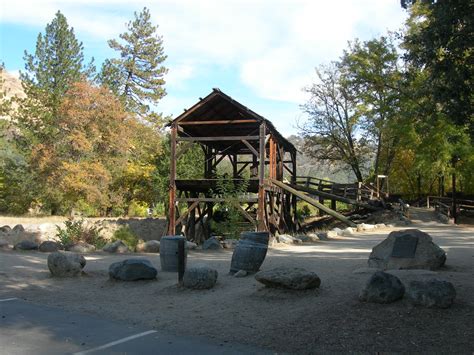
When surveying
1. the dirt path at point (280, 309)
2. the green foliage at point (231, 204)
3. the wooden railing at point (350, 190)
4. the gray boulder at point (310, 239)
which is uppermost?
the wooden railing at point (350, 190)

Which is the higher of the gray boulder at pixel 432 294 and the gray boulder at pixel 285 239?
the gray boulder at pixel 285 239

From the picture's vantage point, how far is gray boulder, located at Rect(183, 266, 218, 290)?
8930mm

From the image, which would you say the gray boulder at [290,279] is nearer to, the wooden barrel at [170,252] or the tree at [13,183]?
the wooden barrel at [170,252]

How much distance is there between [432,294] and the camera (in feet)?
21.6

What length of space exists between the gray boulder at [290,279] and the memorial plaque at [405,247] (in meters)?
2.41

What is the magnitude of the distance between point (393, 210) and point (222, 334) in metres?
27.1

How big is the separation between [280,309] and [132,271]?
401 centimetres

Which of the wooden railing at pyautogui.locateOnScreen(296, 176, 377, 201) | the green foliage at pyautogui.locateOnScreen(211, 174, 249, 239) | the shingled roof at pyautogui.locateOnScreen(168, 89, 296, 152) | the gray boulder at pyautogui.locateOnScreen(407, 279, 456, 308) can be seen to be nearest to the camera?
the gray boulder at pyautogui.locateOnScreen(407, 279, 456, 308)

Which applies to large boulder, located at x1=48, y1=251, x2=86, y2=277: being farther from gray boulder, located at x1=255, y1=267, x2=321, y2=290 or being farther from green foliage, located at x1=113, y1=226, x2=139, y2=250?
green foliage, located at x1=113, y1=226, x2=139, y2=250

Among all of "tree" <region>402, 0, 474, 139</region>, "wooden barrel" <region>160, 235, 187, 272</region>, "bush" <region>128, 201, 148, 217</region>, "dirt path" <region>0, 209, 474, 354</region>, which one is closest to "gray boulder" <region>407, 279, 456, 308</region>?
"dirt path" <region>0, 209, 474, 354</region>

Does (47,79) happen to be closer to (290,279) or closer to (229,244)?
(229,244)

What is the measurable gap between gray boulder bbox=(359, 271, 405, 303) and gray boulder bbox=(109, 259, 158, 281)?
4.83 m

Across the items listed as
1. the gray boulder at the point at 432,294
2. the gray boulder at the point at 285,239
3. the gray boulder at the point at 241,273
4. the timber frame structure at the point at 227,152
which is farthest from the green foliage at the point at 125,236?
the gray boulder at the point at 432,294

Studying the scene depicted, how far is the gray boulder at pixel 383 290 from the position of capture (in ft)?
22.2
